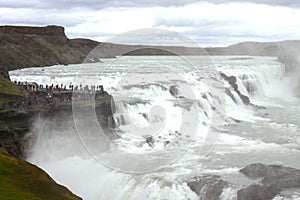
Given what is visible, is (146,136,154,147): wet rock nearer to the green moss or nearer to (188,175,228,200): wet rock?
(188,175,228,200): wet rock

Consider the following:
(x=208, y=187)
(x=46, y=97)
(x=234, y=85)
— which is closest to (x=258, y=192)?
(x=208, y=187)

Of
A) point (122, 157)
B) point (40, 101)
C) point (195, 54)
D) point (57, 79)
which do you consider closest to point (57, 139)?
point (40, 101)

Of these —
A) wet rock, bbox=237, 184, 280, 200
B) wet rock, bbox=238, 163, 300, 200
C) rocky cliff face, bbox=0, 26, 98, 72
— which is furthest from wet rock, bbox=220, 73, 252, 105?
rocky cliff face, bbox=0, 26, 98, 72

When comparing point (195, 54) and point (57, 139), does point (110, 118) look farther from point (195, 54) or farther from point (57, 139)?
point (195, 54)

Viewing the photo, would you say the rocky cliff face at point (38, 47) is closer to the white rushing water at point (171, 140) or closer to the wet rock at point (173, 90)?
the wet rock at point (173, 90)

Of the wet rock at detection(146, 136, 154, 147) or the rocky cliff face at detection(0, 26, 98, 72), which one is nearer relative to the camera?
the wet rock at detection(146, 136, 154, 147)
